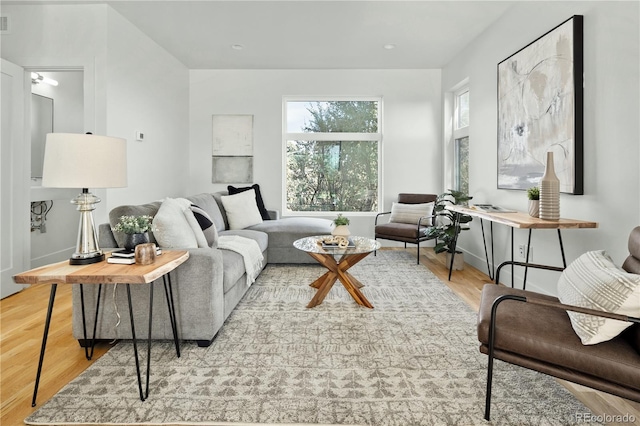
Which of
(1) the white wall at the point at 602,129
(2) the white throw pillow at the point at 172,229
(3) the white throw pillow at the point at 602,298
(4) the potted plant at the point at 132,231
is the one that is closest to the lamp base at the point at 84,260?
(4) the potted plant at the point at 132,231

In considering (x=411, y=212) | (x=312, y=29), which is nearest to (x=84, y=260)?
(x=312, y=29)

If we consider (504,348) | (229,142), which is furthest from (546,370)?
(229,142)

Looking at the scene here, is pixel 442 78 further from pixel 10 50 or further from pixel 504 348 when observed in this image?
pixel 10 50

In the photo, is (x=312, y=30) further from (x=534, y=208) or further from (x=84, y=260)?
(x=84, y=260)

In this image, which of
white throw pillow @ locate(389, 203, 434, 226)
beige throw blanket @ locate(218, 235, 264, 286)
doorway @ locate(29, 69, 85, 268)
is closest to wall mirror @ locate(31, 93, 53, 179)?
doorway @ locate(29, 69, 85, 268)

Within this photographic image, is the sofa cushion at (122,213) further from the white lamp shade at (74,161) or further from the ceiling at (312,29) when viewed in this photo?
the ceiling at (312,29)

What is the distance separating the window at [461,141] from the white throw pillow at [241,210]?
288 cm

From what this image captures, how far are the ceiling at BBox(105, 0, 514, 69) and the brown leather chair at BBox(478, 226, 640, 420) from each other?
3006 mm

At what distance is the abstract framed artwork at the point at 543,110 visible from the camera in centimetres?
261

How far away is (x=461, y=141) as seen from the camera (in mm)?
5309

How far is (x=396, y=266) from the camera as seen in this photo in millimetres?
4371

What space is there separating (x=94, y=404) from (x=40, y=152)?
4013 mm

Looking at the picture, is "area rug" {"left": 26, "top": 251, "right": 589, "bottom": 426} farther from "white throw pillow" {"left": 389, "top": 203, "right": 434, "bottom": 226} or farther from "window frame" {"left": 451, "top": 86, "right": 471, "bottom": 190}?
"window frame" {"left": 451, "top": 86, "right": 471, "bottom": 190}

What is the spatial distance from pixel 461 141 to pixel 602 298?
4247 millimetres
